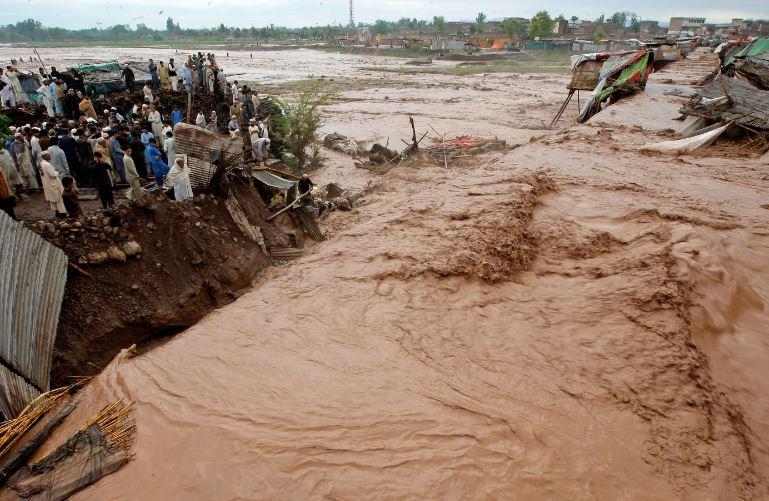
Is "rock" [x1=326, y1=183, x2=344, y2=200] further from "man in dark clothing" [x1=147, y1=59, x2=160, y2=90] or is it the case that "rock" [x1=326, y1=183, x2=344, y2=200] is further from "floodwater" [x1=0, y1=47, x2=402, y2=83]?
"floodwater" [x1=0, y1=47, x2=402, y2=83]

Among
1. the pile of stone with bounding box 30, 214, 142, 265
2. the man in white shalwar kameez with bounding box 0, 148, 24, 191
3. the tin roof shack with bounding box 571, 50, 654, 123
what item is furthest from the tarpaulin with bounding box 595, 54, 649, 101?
the man in white shalwar kameez with bounding box 0, 148, 24, 191

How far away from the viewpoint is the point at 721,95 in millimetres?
13438

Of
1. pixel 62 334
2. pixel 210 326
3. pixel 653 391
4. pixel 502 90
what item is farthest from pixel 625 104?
pixel 62 334

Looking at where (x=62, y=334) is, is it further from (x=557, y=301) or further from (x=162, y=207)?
(x=557, y=301)

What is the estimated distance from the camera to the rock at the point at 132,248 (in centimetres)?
669

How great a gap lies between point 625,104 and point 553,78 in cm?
2148

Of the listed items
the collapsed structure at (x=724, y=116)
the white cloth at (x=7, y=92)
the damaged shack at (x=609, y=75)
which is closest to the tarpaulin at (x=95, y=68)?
the white cloth at (x=7, y=92)

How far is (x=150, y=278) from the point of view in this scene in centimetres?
680

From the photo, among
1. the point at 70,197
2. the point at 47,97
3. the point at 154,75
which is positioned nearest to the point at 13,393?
the point at 70,197

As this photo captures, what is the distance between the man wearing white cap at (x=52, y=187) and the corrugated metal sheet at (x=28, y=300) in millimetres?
2013

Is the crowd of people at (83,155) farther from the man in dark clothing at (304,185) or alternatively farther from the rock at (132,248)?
the man in dark clothing at (304,185)

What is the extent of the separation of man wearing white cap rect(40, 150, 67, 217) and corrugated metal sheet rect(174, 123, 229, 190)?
1951mm

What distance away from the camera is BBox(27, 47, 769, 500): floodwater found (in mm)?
3371

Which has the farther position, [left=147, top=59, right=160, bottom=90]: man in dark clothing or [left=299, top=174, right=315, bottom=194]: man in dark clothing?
[left=147, top=59, right=160, bottom=90]: man in dark clothing
